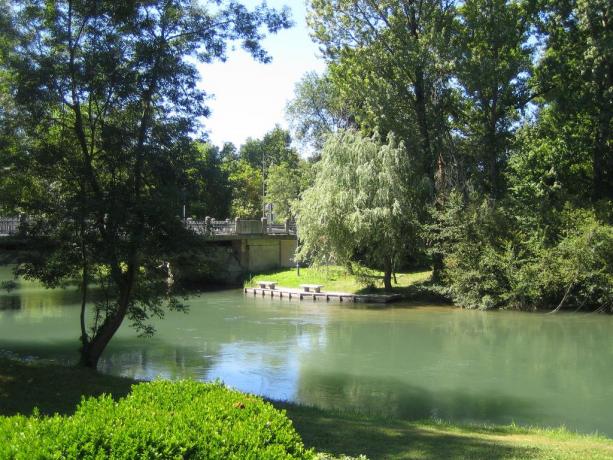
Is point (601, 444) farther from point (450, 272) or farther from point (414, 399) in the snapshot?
point (450, 272)

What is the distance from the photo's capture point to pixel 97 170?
13.8 metres

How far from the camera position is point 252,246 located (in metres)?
45.8

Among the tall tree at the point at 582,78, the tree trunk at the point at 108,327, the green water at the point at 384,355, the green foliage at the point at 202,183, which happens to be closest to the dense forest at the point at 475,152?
the tall tree at the point at 582,78

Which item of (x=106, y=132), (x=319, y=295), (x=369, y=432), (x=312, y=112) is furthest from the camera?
(x=312, y=112)

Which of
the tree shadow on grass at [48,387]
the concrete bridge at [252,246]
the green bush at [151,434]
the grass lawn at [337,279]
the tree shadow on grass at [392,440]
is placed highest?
the concrete bridge at [252,246]

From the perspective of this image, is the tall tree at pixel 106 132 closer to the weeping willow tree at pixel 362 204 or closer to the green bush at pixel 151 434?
the green bush at pixel 151 434

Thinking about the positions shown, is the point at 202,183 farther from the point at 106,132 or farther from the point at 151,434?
the point at 151,434

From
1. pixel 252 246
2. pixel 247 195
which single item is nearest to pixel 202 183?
pixel 252 246

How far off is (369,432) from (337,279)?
2978cm

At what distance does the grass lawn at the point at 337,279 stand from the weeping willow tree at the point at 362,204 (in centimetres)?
211

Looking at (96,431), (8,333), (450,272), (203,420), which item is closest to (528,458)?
(203,420)

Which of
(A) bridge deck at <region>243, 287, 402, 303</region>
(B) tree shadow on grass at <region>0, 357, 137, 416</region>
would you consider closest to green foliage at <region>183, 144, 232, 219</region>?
(B) tree shadow on grass at <region>0, 357, 137, 416</region>

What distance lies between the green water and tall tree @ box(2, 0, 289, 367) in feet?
11.2

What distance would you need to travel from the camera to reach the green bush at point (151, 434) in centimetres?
390
